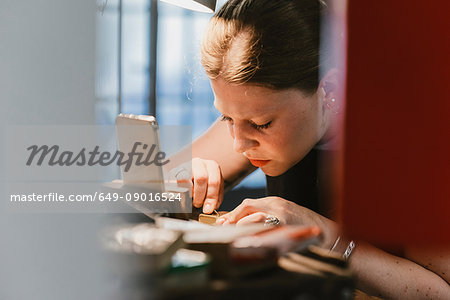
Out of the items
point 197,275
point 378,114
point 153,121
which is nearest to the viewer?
point 197,275

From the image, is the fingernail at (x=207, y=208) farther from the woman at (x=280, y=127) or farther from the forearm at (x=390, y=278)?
the forearm at (x=390, y=278)

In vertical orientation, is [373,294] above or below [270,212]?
below

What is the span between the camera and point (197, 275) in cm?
74

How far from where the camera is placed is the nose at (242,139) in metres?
1.04

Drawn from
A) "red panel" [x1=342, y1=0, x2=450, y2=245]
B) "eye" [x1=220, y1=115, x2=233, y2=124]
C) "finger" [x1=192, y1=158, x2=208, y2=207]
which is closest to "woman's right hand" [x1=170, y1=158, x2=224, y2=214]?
"finger" [x1=192, y1=158, x2=208, y2=207]

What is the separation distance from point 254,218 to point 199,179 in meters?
0.16

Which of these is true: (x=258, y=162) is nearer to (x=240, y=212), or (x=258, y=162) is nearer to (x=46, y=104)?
(x=240, y=212)

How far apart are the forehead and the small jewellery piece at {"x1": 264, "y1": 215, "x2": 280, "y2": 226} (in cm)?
23

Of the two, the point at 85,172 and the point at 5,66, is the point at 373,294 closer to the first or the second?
the point at 85,172

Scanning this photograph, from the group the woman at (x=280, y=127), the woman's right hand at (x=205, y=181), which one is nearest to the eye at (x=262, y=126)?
the woman at (x=280, y=127)

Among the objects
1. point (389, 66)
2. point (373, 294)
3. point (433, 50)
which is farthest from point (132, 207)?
point (433, 50)

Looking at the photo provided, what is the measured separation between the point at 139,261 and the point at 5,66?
569 millimetres

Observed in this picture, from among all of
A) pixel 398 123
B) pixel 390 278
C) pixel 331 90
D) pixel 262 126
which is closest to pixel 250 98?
pixel 262 126

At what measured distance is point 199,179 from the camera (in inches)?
41.8
